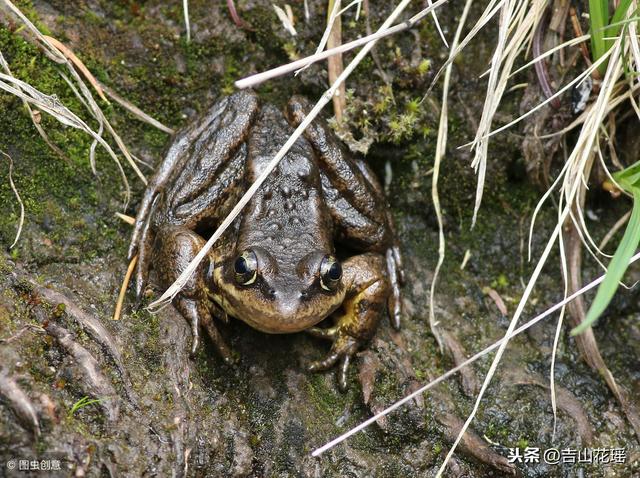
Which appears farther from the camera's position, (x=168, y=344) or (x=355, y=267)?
(x=355, y=267)

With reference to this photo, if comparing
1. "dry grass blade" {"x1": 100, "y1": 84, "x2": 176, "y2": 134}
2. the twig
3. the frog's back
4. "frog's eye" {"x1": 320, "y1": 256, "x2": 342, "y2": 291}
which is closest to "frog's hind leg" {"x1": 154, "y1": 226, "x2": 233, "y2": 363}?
the twig

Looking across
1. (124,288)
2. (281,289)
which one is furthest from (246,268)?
(124,288)

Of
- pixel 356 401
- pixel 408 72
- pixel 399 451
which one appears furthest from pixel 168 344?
pixel 408 72

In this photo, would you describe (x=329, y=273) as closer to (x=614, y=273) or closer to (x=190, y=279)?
(x=190, y=279)

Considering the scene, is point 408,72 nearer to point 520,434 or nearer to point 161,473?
point 520,434

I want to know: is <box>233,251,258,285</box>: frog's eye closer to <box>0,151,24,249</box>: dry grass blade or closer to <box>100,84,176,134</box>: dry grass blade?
<box>0,151,24,249</box>: dry grass blade
